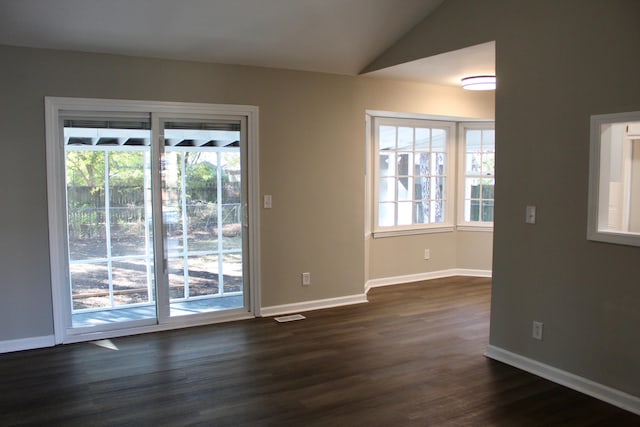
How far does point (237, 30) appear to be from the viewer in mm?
4148

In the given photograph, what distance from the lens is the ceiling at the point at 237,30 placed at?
3.67 m

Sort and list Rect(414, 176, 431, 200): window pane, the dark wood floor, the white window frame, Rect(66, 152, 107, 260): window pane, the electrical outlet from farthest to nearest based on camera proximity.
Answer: the white window frame → Rect(414, 176, 431, 200): window pane → the electrical outlet → Rect(66, 152, 107, 260): window pane → the dark wood floor

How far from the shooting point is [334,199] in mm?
5324

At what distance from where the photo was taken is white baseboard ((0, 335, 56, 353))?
4.03m

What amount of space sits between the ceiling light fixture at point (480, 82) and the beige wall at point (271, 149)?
0.60 m

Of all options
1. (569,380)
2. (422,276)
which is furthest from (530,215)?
(422,276)

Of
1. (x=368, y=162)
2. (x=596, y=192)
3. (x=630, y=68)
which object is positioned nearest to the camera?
(x=630, y=68)

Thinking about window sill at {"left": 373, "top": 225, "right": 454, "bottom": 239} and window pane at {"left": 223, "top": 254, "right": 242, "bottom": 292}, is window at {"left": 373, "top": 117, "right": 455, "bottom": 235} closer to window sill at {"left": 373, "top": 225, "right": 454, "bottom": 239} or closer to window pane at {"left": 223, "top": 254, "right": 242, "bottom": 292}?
window sill at {"left": 373, "top": 225, "right": 454, "bottom": 239}

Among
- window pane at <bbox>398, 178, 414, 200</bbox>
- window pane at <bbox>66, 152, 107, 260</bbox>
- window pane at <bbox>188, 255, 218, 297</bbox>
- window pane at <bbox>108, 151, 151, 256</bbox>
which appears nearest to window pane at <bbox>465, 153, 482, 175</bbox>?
→ window pane at <bbox>398, 178, 414, 200</bbox>

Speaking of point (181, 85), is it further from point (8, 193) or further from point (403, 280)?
point (403, 280)

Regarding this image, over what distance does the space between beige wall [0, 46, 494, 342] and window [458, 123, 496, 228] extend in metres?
0.53

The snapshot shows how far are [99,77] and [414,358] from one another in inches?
135

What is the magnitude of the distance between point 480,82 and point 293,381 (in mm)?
3537

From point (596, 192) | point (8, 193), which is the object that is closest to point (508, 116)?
point (596, 192)
